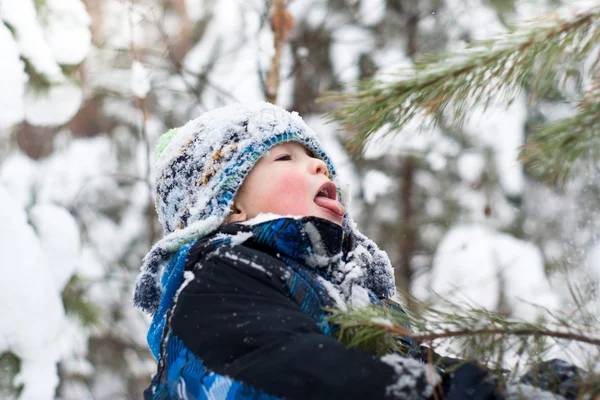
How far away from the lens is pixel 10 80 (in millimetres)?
3457

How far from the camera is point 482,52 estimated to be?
3.72 ft

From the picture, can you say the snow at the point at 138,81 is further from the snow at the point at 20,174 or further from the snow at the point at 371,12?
the snow at the point at 371,12

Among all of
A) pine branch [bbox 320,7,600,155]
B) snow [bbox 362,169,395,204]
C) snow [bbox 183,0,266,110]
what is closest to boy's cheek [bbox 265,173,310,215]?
pine branch [bbox 320,7,600,155]

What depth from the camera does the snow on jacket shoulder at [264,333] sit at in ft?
3.34

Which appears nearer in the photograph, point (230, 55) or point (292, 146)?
point (292, 146)

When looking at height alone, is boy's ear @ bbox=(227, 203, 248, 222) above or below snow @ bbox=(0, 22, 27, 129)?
below

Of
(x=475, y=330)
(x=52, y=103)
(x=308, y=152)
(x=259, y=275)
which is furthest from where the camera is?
(x=52, y=103)

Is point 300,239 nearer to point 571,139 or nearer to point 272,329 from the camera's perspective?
point 272,329

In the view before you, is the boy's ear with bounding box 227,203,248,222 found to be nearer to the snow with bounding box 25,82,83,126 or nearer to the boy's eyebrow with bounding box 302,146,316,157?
the boy's eyebrow with bounding box 302,146,316,157

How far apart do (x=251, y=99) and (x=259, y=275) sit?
354cm

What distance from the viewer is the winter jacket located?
1005mm

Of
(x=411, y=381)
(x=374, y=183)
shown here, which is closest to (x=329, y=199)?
(x=411, y=381)

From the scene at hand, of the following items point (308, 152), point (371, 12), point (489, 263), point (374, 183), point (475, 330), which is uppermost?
point (371, 12)

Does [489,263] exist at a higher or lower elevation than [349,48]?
lower
